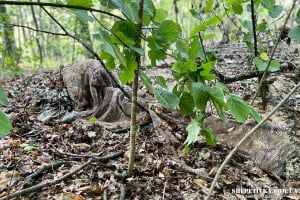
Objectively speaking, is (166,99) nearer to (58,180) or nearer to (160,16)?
(160,16)

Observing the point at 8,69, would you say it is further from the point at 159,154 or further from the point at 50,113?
the point at 159,154

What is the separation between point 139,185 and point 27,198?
83cm

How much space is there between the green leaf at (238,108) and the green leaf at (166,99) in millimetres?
297

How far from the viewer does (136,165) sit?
2.46 metres

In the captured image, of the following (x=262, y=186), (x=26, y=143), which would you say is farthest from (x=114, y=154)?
(x=262, y=186)

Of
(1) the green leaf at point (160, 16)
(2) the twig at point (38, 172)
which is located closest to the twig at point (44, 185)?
(2) the twig at point (38, 172)

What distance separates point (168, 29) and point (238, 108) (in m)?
0.56

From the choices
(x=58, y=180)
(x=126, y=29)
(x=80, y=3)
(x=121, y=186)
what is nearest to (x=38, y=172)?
(x=58, y=180)

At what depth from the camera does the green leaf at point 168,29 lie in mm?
1404

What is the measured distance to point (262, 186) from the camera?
239 centimetres

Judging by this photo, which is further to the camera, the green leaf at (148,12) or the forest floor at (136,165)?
the forest floor at (136,165)

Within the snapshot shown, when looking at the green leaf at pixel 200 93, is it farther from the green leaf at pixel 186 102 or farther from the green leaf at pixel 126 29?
the green leaf at pixel 126 29

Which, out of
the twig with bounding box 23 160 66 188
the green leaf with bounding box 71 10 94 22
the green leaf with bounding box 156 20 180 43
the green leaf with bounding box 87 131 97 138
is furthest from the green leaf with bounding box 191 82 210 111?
the green leaf with bounding box 87 131 97 138

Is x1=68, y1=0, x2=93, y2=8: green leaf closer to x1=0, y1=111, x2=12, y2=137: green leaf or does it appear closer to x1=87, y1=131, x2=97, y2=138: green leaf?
x1=0, y1=111, x2=12, y2=137: green leaf
